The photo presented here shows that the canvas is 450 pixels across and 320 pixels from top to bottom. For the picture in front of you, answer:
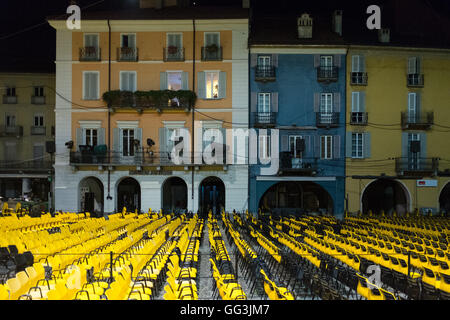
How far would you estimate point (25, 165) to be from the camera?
38781 millimetres

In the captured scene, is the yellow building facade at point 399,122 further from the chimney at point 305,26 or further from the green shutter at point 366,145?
the chimney at point 305,26

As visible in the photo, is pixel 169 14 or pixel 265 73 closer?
pixel 265 73

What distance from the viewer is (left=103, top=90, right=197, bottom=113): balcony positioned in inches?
1211

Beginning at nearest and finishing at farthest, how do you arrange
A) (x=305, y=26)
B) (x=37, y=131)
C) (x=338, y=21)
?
(x=305, y=26)
(x=338, y=21)
(x=37, y=131)

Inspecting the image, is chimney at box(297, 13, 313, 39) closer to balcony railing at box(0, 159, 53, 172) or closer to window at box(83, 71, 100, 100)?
window at box(83, 71, 100, 100)

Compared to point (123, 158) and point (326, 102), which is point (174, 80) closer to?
point (123, 158)

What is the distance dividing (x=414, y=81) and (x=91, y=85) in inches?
865

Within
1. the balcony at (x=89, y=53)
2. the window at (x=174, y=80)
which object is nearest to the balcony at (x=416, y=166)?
the window at (x=174, y=80)

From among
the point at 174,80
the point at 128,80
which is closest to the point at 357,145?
the point at 174,80

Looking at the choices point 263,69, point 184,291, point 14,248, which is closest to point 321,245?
point 184,291

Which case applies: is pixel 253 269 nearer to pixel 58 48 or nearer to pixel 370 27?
pixel 58 48

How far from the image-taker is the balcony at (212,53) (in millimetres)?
30859

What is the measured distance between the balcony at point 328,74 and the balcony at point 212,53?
22.0ft

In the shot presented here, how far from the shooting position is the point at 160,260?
1195 centimetres
